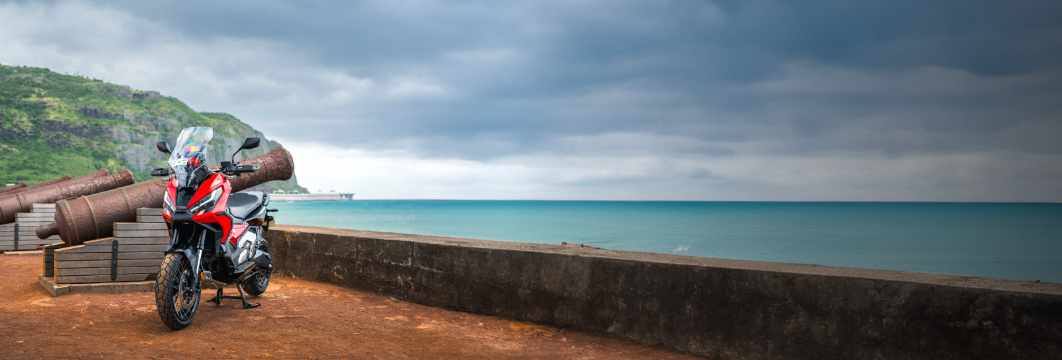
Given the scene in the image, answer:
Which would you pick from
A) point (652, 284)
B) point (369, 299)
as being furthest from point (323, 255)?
point (652, 284)

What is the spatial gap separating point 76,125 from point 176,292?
93491 mm

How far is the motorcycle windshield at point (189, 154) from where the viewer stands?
5125mm

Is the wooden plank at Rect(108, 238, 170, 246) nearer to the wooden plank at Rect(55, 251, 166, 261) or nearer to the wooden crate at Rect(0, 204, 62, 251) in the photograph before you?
the wooden plank at Rect(55, 251, 166, 261)

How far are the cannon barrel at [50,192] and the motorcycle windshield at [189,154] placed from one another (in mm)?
6697

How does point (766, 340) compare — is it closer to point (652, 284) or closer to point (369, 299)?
point (652, 284)

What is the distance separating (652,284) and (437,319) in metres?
2.04

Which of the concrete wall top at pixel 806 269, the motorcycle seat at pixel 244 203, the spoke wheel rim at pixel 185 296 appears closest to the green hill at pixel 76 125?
the motorcycle seat at pixel 244 203

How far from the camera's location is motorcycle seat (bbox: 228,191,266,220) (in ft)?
20.1

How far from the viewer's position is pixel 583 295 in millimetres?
4992

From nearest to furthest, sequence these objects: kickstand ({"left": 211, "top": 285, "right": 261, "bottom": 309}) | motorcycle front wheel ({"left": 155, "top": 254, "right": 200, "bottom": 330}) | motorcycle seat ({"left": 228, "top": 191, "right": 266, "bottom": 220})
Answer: motorcycle front wheel ({"left": 155, "top": 254, "right": 200, "bottom": 330}) → kickstand ({"left": 211, "top": 285, "right": 261, "bottom": 309}) → motorcycle seat ({"left": 228, "top": 191, "right": 266, "bottom": 220})

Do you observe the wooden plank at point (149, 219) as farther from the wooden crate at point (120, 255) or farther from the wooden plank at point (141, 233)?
the wooden plank at point (141, 233)

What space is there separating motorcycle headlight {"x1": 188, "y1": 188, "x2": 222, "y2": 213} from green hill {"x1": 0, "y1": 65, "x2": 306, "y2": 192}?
5350 centimetres

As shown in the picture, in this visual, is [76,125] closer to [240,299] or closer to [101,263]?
[101,263]

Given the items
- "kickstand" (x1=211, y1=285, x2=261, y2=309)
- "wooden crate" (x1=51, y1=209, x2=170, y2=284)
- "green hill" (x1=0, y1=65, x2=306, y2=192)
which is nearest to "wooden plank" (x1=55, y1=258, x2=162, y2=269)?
"wooden crate" (x1=51, y1=209, x2=170, y2=284)
